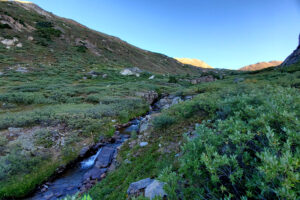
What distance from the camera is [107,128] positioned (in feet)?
32.6

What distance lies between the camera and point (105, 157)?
7215mm

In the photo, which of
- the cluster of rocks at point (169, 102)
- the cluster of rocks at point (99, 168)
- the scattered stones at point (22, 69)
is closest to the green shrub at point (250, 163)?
A: the cluster of rocks at point (99, 168)

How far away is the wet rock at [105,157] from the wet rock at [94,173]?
236 mm

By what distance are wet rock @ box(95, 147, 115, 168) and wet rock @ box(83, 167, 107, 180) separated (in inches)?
9.3

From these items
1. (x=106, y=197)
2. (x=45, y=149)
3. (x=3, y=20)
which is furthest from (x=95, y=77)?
(x=3, y=20)

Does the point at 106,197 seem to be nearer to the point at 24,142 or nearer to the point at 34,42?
the point at 24,142

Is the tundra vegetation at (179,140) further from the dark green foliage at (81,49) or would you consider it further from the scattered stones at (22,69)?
the dark green foliage at (81,49)

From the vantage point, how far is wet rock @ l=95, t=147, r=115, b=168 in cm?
676

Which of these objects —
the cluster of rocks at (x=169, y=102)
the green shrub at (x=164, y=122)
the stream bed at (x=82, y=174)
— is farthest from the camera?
the cluster of rocks at (x=169, y=102)

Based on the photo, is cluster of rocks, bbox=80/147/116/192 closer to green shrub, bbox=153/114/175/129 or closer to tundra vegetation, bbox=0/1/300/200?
tundra vegetation, bbox=0/1/300/200

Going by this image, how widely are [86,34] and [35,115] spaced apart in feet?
178

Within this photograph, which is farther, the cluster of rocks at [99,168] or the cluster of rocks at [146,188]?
the cluster of rocks at [99,168]

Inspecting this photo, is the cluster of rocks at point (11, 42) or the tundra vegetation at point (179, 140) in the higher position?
the cluster of rocks at point (11, 42)

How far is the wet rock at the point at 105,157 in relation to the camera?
6762mm
